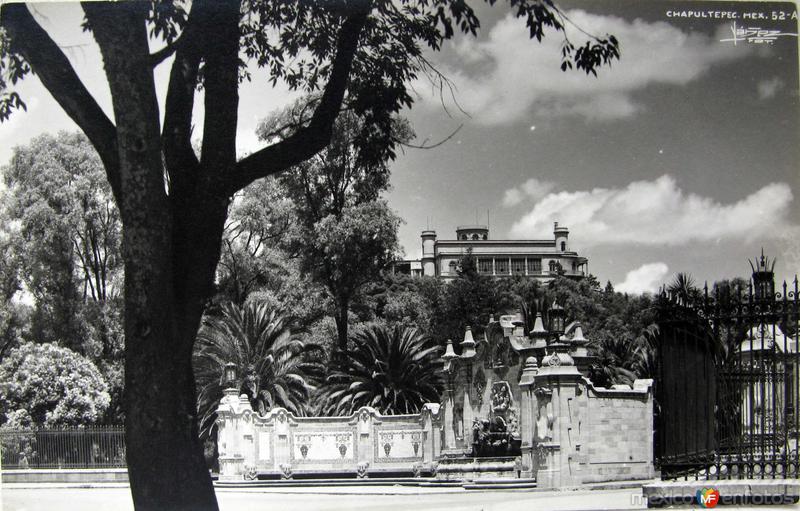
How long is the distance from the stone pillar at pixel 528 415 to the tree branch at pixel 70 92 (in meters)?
12.6

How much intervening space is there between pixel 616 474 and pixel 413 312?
60.8 feet

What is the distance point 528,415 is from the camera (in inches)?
869

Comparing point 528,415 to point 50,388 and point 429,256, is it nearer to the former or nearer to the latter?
point 50,388

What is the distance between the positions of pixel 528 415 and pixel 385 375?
1048 cm

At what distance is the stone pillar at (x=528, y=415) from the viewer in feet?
69.2

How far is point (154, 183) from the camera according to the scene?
9.74 metres

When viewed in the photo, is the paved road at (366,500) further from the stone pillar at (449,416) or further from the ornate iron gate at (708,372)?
the stone pillar at (449,416)

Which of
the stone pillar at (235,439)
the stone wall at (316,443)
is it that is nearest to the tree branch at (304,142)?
the stone wall at (316,443)

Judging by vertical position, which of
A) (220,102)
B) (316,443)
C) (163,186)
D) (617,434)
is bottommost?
(316,443)

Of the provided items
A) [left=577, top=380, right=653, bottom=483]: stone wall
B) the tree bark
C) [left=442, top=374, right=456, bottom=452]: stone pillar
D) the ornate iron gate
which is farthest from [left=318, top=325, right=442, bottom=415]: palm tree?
the tree bark

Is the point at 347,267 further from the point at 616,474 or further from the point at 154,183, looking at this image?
the point at 154,183

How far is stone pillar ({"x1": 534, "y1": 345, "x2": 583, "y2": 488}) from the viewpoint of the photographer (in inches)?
794

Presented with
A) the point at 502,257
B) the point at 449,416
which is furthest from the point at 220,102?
the point at 502,257
